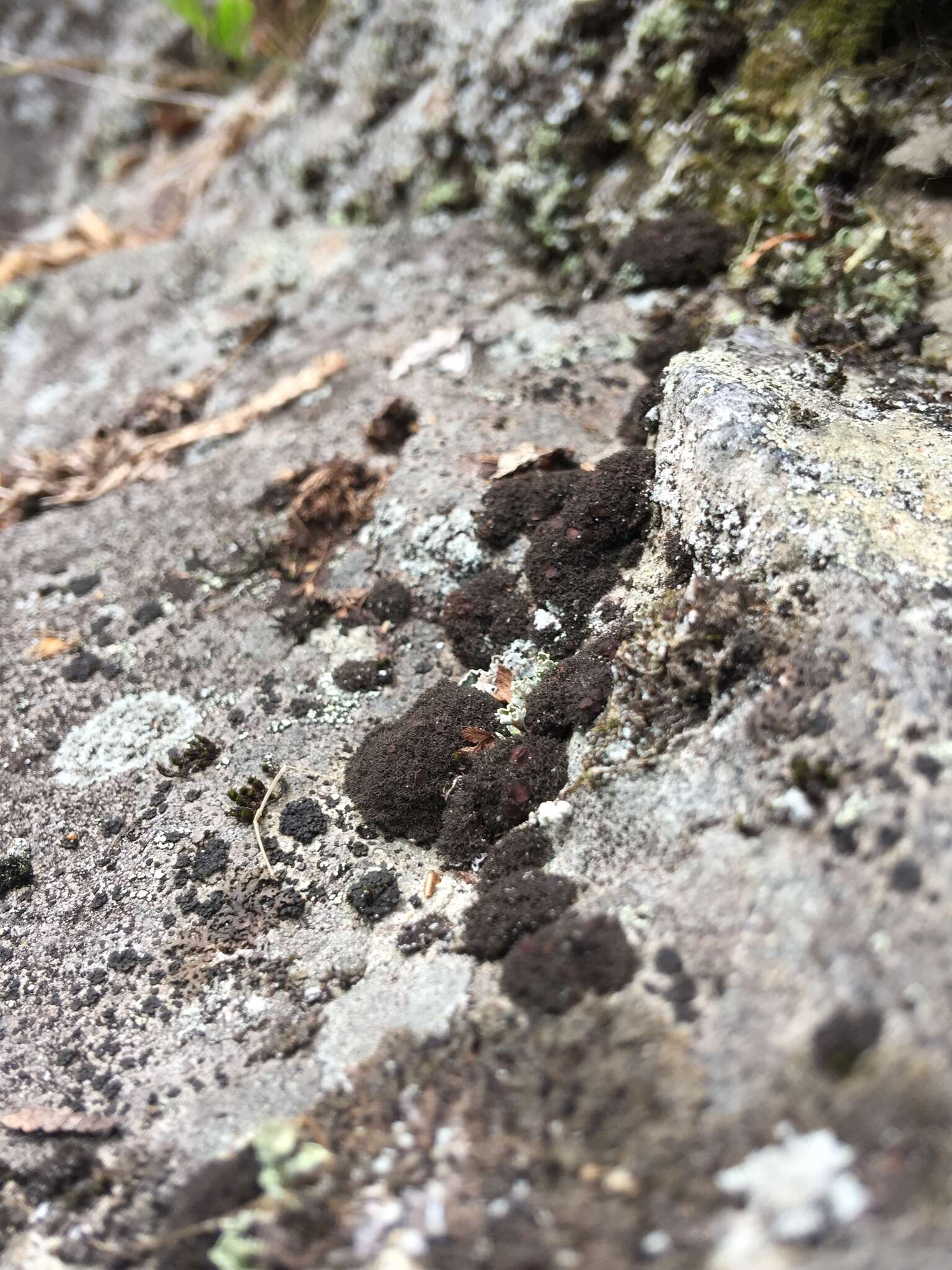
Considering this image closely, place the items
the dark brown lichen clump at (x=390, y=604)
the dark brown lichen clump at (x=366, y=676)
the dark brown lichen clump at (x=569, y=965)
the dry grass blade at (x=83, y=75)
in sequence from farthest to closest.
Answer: the dry grass blade at (x=83, y=75) < the dark brown lichen clump at (x=390, y=604) < the dark brown lichen clump at (x=366, y=676) < the dark brown lichen clump at (x=569, y=965)

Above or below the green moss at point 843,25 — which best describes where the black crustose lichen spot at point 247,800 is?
below

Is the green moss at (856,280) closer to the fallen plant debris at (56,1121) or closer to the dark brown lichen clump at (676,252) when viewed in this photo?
the dark brown lichen clump at (676,252)

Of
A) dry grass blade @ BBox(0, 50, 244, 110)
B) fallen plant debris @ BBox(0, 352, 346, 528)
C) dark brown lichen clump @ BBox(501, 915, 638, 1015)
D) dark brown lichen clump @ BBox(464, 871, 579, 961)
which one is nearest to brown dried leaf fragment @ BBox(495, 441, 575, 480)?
fallen plant debris @ BBox(0, 352, 346, 528)

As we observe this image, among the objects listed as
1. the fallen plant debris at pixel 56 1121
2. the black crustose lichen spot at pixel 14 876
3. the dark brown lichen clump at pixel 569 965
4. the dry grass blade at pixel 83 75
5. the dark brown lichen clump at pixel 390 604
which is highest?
the dry grass blade at pixel 83 75

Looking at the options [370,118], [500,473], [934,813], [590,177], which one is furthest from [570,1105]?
[370,118]

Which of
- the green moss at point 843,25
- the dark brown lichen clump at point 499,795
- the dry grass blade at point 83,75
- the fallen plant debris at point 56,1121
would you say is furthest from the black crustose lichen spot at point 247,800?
the dry grass blade at point 83,75

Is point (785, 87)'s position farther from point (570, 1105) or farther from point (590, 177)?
point (570, 1105)

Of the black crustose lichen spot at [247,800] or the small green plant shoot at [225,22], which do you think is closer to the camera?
the black crustose lichen spot at [247,800]
